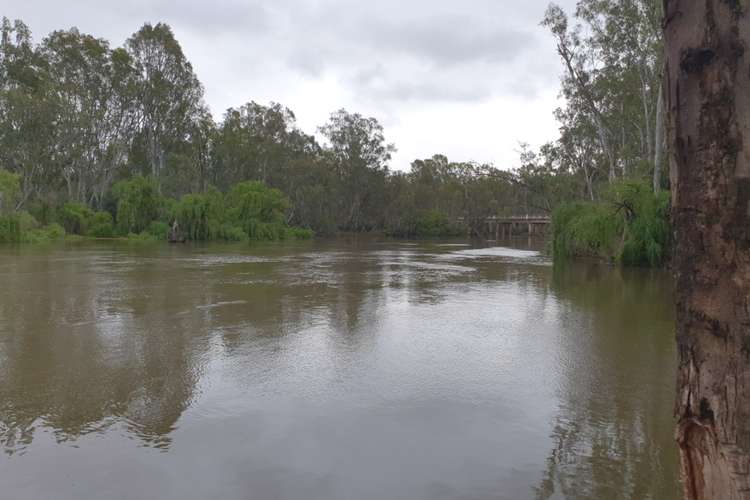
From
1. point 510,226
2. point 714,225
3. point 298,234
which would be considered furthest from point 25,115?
point 510,226

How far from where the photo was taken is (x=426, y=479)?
3.34 meters

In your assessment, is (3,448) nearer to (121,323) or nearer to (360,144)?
(121,323)

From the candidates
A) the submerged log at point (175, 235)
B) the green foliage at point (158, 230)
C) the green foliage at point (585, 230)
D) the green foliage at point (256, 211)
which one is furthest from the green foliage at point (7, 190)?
the green foliage at point (585, 230)

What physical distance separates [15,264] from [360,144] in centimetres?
5192

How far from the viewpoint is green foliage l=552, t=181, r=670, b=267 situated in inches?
738

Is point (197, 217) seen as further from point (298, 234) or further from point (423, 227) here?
point (423, 227)

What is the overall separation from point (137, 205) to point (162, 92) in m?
15.0

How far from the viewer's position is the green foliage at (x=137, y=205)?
132 ft

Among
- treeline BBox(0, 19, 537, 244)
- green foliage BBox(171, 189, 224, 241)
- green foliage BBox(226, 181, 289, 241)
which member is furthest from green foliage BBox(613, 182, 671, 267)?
green foliage BBox(226, 181, 289, 241)

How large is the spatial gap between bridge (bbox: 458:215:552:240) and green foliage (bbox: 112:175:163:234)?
4027 centimetres

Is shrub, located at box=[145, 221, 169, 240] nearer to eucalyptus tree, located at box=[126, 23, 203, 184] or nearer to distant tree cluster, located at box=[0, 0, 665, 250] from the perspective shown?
distant tree cluster, located at box=[0, 0, 665, 250]

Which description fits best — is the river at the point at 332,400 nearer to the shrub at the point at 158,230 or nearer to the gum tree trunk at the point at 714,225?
the gum tree trunk at the point at 714,225

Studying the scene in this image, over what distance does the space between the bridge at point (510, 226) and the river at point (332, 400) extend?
198ft

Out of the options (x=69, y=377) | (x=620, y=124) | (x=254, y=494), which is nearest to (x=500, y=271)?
(x=69, y=377)
